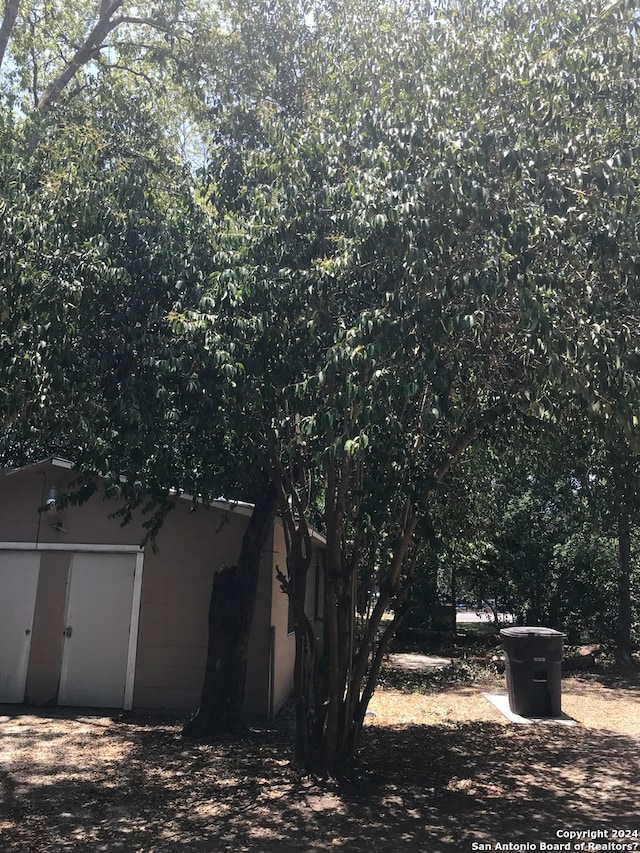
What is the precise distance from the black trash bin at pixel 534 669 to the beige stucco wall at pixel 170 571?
343cm

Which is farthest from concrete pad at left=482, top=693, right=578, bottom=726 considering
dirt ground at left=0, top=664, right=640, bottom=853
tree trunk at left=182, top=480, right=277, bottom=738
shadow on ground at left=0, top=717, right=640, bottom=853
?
tree trunk at left=182, top=480, right=277, bottom=738

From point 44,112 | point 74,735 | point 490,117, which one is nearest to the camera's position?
point 490,117

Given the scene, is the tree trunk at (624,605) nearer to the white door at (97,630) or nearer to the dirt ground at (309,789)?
the dirt ground at (309,789)

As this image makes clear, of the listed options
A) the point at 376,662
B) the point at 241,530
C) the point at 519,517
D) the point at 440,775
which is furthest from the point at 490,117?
the point at 519,517

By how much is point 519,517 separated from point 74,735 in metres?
12.5

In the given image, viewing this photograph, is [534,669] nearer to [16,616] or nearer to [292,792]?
[292,792]

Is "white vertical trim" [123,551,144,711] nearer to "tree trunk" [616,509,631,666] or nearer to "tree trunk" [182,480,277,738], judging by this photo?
"tree trunk" [182,480,277,738]

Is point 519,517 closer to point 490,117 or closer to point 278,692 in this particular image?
point 278,692

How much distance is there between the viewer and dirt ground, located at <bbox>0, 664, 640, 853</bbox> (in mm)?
4961

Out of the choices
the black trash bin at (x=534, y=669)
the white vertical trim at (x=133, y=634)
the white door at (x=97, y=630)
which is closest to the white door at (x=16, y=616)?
the white door at (x=97, y=630)

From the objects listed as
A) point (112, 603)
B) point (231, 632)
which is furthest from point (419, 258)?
point (112, 603)

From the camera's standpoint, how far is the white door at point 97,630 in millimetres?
9781

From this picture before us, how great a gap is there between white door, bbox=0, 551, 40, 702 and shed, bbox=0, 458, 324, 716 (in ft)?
0.05

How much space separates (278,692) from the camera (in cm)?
1028
